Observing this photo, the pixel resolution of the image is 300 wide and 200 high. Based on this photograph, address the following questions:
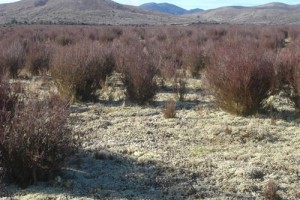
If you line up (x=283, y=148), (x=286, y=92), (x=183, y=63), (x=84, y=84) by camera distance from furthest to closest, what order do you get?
(x=183, y=63)
(x=84, y=84)
(x=286, y=92)
(x=283, y=148)

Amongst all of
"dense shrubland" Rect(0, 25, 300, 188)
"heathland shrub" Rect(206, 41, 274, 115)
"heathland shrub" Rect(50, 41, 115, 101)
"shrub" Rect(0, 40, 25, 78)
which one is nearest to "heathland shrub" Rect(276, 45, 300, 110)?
"dense shrubland" Rect(0, 25, 300, 188)

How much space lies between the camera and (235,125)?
22.3 feet

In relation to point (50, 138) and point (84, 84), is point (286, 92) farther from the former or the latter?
point (50, 138)

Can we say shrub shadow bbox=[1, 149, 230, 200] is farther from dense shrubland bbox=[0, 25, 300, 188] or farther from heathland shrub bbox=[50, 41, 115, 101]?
heathland shrub bbox=[50, 41, 115, 101]

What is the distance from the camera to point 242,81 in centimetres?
717

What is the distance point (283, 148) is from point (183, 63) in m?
7.03

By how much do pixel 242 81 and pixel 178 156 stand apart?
226cm

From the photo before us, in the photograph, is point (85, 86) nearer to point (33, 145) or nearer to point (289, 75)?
point (289, 75)

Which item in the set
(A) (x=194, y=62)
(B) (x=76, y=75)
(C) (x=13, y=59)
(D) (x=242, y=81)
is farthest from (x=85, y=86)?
(A) (x=194, y=62)

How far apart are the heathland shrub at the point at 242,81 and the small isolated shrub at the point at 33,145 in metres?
3.49

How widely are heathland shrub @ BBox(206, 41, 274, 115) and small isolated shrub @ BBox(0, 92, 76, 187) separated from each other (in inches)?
137

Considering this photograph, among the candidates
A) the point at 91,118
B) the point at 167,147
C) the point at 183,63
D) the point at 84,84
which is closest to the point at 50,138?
the point at 167,147

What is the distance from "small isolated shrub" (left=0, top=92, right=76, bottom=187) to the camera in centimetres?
436

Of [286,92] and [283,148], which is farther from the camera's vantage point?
[286,92]
